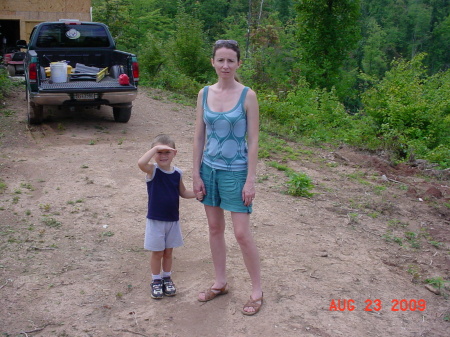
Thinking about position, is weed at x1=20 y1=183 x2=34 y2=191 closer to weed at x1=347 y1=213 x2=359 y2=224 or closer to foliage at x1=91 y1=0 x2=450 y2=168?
weed at x1=347 y1=213 x2=359 y2=224

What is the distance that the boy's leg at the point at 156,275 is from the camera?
12.0ft

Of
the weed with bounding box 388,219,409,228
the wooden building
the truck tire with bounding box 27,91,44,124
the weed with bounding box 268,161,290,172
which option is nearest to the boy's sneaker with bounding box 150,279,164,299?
the weed with bounding box 388,219,409,228

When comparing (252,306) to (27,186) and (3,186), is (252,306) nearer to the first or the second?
(27,186)

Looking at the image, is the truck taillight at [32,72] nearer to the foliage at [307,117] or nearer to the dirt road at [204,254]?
the dirt road at [204,254]

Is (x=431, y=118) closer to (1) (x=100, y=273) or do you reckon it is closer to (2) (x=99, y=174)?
(2) (x=99, y=174)

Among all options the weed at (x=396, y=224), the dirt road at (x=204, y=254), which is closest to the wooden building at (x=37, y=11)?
the dirt road at (x=204, y=254)

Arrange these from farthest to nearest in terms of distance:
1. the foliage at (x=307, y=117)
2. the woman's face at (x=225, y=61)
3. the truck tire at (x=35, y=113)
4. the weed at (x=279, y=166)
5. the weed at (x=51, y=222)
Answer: the foliage at (x=307, y=117) < the truck tire at (x=35, y=113) < the weed at (x=279, y=166) < the weed at (x=51, y=222) < the woman's face at (x=225, y=61)

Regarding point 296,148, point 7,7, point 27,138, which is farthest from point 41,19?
point 296,148

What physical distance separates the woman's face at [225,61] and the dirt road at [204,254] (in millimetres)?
1720

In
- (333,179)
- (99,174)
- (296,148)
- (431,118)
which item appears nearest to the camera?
(99,174)

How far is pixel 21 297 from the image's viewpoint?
3643 mm

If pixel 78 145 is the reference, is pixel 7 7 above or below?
above

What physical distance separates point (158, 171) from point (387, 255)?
257 cm

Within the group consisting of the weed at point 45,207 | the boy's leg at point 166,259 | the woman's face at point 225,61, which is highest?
the woman's face at point 225,61
